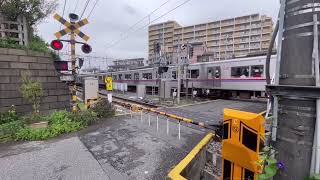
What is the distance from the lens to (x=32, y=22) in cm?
1220

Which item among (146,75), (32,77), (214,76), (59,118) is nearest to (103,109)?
(59,118)

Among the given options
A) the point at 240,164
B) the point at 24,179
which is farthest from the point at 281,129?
the point at 24,179

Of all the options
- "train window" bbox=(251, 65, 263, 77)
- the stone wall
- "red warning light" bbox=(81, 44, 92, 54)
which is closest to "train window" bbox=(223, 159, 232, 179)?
"red warning light" bbox=(81, 44, 92, 54)

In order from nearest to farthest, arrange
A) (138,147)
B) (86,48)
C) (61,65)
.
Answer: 1. (138,147)
2. (61,65)
3. (86,48)

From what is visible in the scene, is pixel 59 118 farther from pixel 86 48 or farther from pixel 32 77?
pixel 86 48

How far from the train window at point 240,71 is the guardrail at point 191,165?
432 inches

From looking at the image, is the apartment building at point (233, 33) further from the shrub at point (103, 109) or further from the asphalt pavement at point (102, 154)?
the asphalt pavement at point (102, 154)

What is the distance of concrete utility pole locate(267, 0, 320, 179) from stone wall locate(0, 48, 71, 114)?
Answer: 9.04 m

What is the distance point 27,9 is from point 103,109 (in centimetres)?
670

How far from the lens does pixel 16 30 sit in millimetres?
9484

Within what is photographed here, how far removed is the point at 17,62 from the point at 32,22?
4.92 metres

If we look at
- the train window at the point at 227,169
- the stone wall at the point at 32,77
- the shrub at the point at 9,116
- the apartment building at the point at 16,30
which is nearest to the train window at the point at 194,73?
the stone wall at the point at 32,77

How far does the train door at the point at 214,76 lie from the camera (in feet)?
57.7

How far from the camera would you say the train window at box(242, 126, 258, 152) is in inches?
101
